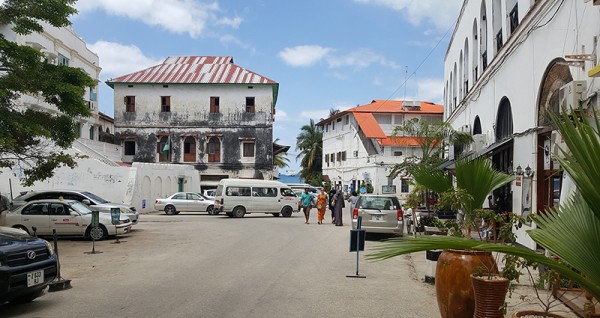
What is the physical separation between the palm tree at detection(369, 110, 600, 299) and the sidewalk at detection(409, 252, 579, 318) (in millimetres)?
1626

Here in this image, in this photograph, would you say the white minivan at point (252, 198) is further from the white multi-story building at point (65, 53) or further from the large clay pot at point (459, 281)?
the large clay pot at point (459, 281)

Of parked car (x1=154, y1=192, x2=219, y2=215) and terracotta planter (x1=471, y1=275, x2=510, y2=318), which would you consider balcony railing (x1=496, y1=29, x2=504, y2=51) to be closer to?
terracotta planter (x1=471, y1=275, x2=510, y2=318)

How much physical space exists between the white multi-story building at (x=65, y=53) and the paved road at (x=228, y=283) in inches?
593

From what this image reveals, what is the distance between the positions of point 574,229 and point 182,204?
1193 inches

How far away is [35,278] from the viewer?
785cm

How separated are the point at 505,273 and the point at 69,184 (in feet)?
A: 90.2

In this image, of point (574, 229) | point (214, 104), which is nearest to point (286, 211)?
point (214, 104)

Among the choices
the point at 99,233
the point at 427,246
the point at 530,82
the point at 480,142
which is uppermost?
the point at 530,82

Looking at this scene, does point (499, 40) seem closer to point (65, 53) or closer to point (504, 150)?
point (504, 150)

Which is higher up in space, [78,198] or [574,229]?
[574,229]

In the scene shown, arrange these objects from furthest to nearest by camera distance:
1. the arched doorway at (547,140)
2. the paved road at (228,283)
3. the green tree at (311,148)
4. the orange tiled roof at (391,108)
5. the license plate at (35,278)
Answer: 1. the green tree at (311,148)
2. the orange tiled roof at (391,108)
3. the arched doorway at (547,140)
4. the paved road at (228,283)
5. the license plate at (35,278)

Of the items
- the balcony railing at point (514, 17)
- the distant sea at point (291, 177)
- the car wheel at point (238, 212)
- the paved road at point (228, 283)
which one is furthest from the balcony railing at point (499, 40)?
the distant sea at point (291, 177)

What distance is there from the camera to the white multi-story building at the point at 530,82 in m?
9.72

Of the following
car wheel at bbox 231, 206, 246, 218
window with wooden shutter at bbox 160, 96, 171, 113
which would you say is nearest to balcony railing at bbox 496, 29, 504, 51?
car wheel at bbox 231, 206, 246, 218
